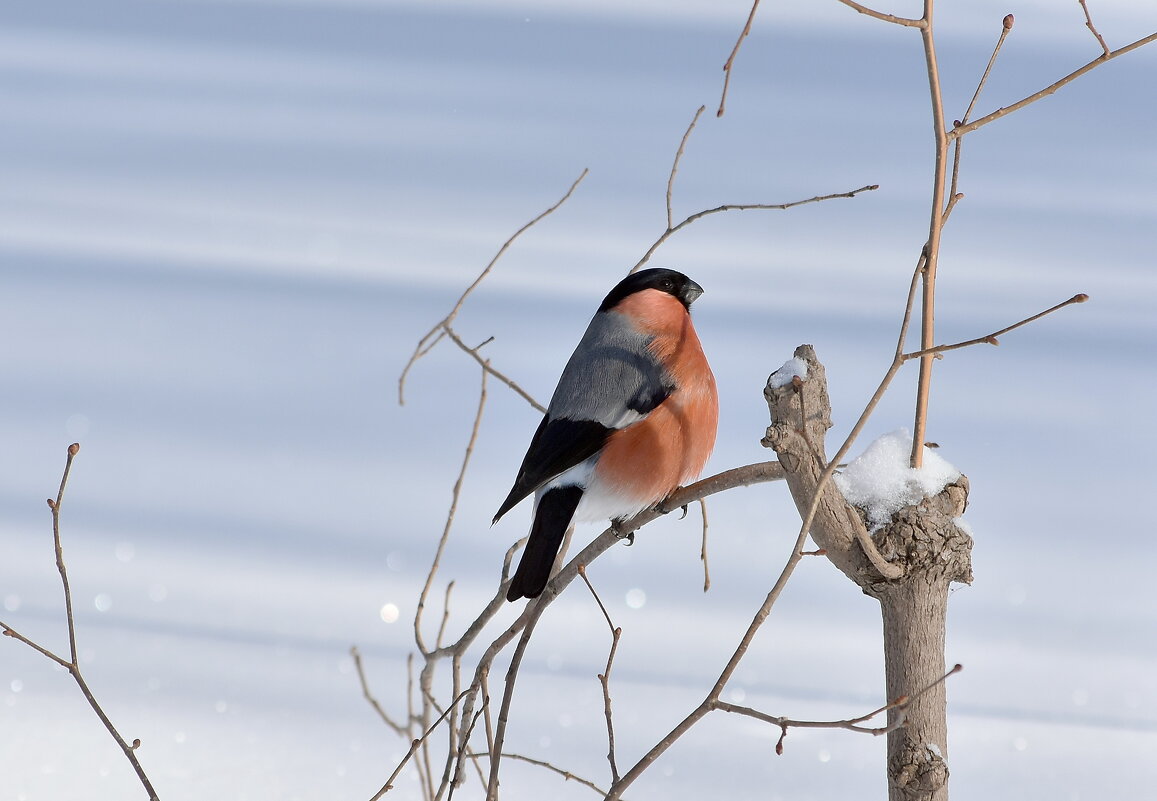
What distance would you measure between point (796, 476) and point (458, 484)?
0.55 meters

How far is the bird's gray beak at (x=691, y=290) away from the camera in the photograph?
1.77 meters

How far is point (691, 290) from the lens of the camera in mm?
1771

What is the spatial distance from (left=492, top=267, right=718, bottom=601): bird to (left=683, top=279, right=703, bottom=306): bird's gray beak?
5.3 inches

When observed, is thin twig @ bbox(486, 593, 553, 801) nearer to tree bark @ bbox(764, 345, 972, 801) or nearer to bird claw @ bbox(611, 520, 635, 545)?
bird claw @ bbox(611, 520, 635, 545)

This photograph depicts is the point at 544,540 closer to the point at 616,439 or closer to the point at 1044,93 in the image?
the point at 616,439

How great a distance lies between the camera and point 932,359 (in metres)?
1.23

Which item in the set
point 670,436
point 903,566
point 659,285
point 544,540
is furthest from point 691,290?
point 903,566

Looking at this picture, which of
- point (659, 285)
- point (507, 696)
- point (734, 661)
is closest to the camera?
point (734, 661)

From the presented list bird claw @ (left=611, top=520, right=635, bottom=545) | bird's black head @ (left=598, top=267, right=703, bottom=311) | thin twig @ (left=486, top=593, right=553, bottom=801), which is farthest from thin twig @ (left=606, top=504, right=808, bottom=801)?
bird's black head @ (left=598, top=267, right=703, bottom=311)

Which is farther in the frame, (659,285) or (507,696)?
(659,285)

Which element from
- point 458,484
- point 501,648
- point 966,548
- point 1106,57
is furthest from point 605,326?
point 1106,57

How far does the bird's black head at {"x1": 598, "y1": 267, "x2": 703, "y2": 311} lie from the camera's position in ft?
5.69

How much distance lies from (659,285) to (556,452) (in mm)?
398

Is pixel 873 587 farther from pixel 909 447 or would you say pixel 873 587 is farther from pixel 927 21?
pixel 927 21
